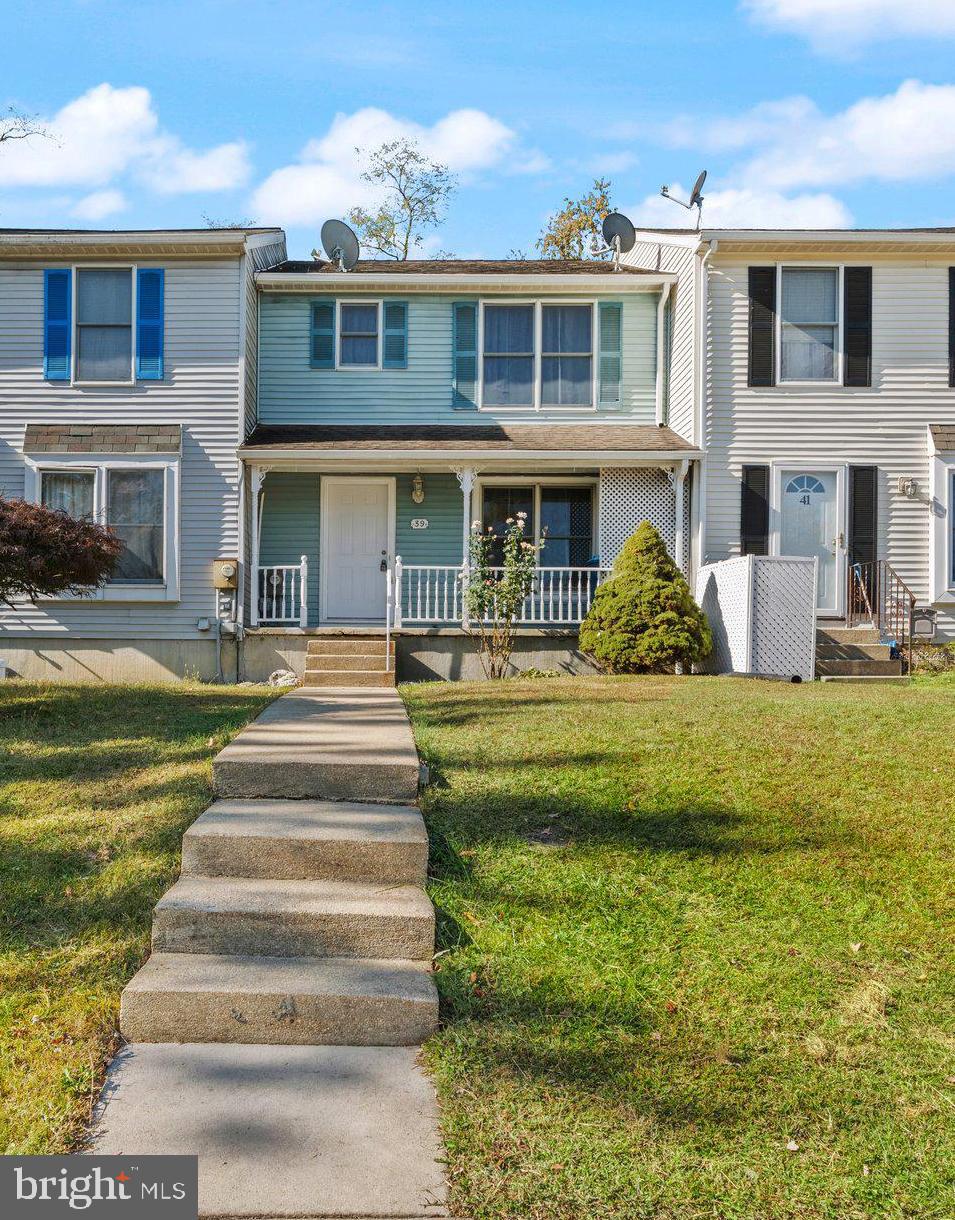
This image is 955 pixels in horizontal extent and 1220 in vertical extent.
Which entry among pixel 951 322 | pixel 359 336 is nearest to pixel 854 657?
pixel 951 322

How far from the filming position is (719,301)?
12625mm

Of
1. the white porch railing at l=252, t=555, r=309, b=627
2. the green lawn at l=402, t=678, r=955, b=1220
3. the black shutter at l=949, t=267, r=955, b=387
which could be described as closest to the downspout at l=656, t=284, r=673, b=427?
the black shutter at l=949, t=267, r=955, b=387

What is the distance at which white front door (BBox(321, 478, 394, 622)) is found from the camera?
45.4 ft

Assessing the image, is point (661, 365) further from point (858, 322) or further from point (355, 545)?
point (355, 545)

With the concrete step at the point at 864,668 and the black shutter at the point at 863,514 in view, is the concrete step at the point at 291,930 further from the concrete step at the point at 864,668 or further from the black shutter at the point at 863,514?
the black shutter at the point at 863,514

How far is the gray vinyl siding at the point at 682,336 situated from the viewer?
41.9ft

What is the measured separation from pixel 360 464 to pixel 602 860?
929 centimetres

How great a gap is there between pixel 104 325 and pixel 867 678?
1062cm

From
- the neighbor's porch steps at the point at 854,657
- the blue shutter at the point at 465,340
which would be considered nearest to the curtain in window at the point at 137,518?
the blue shutter at the point at 465,340

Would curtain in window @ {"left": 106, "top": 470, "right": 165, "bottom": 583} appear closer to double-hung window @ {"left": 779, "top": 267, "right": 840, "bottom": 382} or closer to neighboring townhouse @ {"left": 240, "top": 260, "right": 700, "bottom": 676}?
neighboring townhouse @ {"left": 240, "top": 260, "right": 700, "bottom": 676}

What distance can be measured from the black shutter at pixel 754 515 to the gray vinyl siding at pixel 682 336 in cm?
99

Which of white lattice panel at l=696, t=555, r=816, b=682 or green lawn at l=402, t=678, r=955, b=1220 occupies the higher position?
white lattice panel at l=696, t=555, r=816, b=682

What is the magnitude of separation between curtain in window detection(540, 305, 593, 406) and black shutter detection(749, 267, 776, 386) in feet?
7.44

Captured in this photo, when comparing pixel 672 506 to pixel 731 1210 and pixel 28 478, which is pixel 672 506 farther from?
pixel 731 1210
